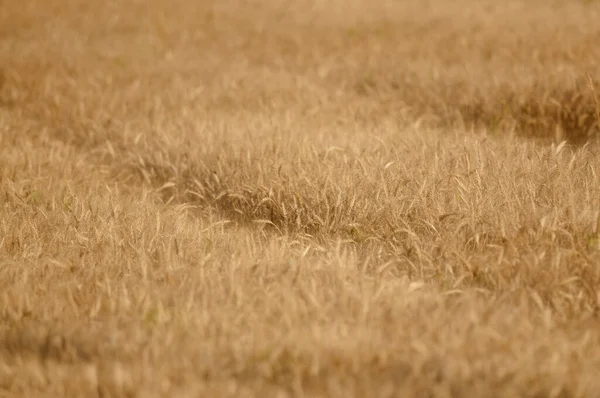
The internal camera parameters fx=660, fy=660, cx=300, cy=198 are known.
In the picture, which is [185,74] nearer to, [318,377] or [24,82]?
[24,82]

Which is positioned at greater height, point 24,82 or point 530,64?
point 530,64

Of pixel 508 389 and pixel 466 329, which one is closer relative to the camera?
pixel 508 389

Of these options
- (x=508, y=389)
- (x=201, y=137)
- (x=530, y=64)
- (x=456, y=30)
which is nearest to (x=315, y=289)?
(x=508, y=389)

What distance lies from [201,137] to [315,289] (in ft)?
6.85

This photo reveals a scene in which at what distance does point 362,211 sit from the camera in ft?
10.2

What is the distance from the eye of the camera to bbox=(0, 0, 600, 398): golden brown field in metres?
1.98

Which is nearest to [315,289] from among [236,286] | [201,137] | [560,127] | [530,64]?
[236,286]

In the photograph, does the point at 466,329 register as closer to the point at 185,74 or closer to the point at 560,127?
the point at 560,127

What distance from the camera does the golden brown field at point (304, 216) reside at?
1.98 metres

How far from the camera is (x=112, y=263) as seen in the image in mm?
2660

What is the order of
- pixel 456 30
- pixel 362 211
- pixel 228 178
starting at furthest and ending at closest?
pixel 456 30 → pixel 228 178 → pixel 362 211

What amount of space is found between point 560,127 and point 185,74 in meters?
3.02

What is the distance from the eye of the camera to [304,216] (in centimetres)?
322

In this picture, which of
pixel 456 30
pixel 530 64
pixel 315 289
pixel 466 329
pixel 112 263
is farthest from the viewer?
pixel 456 30
